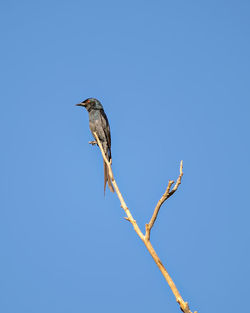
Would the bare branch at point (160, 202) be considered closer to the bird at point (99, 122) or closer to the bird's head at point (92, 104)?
the bird at point (99, 122)

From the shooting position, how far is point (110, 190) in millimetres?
7641

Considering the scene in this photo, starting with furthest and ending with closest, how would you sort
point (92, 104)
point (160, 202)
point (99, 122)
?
1. point (92, 104)
2. point (99, 122)
3. point (160, 202)

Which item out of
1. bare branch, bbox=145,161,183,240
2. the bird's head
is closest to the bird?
the bird's head

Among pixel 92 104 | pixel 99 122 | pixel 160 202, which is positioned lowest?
pixel 160 202

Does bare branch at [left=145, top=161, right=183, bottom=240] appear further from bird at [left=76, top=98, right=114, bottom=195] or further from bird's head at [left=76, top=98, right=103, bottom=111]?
bird's head at [left=76, top=98, right=103, bottom=111]

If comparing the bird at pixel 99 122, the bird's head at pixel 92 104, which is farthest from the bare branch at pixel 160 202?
the bird's head at pixel 92 104

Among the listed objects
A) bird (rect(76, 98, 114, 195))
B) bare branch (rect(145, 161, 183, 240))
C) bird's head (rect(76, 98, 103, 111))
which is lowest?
bare branch (rect(145, 161, 183, 240))

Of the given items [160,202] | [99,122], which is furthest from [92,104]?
[160,202]

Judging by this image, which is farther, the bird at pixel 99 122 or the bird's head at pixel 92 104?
the bird's head at pixel 92 104

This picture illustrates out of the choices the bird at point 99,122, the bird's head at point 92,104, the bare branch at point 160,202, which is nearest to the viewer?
the bare branch at point 160,202

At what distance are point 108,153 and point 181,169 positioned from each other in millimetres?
5836

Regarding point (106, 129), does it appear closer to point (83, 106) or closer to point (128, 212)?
point (83, 106)

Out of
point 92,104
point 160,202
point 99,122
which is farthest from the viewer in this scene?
point 92,104

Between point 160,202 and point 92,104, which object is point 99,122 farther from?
point 160,202
